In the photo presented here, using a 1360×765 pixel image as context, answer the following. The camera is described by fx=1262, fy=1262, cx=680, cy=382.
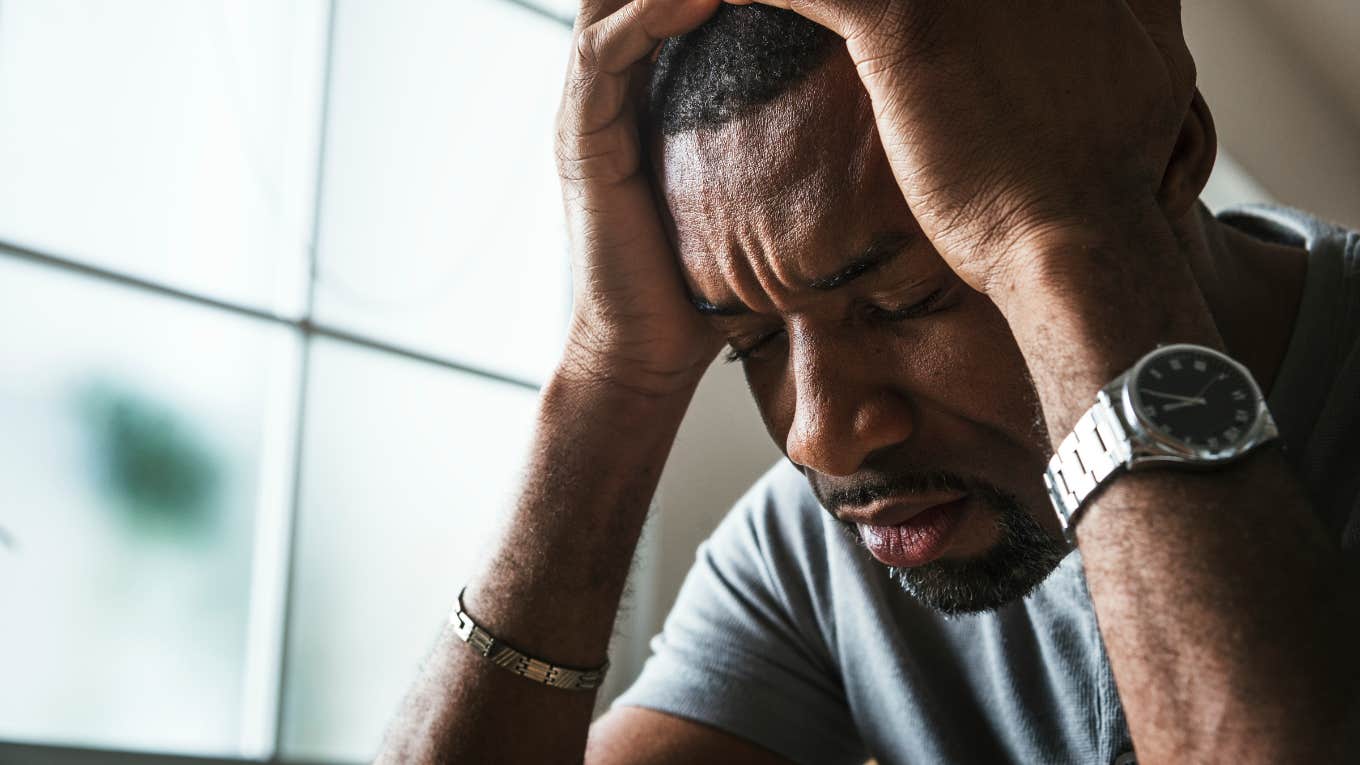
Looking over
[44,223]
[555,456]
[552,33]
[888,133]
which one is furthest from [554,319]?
[888,133]

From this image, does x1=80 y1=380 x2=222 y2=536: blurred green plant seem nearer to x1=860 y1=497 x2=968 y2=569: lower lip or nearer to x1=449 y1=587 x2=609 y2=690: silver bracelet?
x1=449 y1=587 x2=609 y2=690: silver bracelet

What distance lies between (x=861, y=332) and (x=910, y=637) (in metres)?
0.50

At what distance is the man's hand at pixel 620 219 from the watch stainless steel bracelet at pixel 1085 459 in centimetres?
45

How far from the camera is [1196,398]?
2.33ft

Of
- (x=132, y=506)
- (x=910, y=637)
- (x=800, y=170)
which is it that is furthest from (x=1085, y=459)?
(x=132, y=506)

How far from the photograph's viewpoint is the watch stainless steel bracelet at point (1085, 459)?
71cm

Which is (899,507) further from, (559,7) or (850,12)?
(559,7)

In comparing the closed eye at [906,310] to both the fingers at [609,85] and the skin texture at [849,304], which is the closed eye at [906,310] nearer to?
the skin texture at [849,304]

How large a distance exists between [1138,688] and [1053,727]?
1.83 ft

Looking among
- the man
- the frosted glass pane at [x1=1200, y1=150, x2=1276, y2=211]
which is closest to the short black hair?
the man

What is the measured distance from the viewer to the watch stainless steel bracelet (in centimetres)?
71

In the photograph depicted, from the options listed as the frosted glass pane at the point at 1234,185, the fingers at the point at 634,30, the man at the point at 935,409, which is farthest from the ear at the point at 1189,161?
the frosted glass pane at the point at 1234,185

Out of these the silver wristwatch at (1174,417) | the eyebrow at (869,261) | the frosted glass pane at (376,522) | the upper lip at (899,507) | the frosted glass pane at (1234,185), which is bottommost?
the frosted glass pane at (376,522)

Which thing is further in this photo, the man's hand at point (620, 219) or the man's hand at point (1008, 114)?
the man's hand at point (620, 219)
